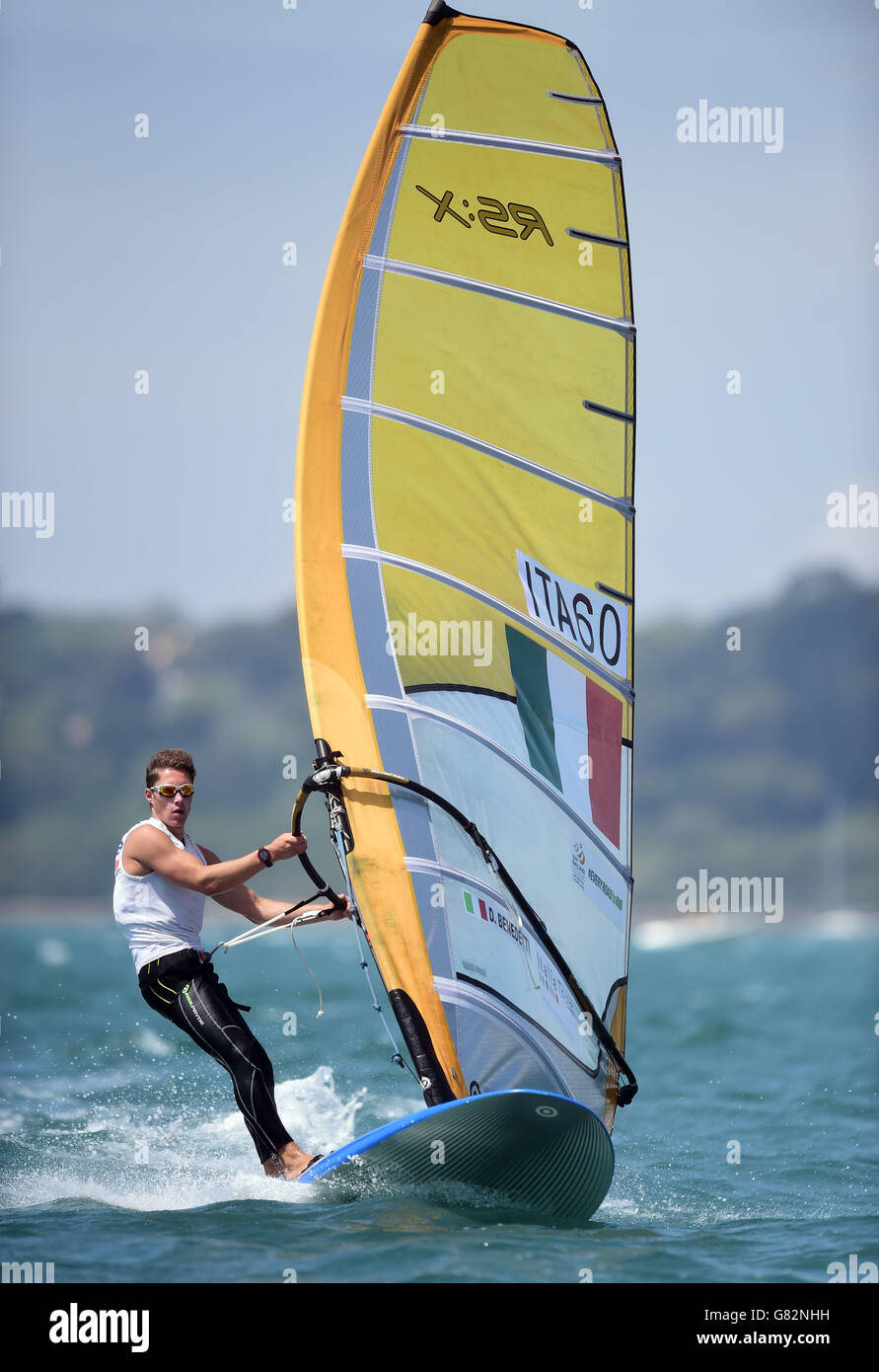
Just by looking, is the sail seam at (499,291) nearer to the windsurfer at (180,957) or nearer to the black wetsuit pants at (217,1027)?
the windsurfer at (180,957)

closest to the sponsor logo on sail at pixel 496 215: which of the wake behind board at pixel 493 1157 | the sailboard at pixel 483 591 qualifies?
the sailboard at pixel 483 591

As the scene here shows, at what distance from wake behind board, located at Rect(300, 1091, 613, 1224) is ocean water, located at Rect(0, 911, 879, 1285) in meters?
0.10

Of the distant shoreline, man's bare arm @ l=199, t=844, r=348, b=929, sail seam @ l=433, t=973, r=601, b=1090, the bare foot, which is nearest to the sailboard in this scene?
sail seam @ l=433, t=973, r=601, b=1090

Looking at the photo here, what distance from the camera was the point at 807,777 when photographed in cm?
14075

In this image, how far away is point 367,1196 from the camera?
5.12 metres

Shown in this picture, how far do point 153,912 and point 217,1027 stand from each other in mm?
443

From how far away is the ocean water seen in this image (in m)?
4.61

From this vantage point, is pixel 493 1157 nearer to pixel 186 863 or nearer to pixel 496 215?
pixel 186 863

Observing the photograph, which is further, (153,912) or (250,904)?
(250,904)

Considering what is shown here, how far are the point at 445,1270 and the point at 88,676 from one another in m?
Result: 149

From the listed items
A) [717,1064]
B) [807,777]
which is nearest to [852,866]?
[807,777]

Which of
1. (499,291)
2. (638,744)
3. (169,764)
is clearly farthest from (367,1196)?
(638,744)

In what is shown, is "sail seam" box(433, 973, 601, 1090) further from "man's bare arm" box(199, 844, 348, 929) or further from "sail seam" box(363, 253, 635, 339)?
"sail seam" box(363, 253, 635, 339)
